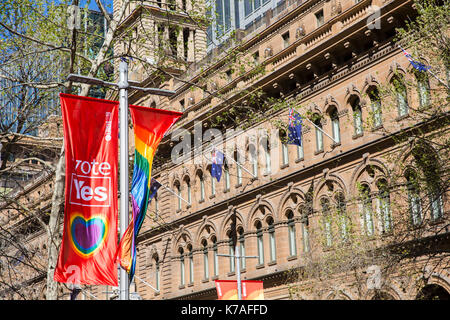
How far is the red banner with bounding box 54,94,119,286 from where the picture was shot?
12562 millimetres

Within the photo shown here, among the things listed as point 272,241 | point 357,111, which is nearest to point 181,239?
point 272,241

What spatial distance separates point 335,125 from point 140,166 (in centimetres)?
2442

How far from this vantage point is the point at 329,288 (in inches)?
1201

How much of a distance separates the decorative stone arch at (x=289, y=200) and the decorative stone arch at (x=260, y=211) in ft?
Answer: 2.24

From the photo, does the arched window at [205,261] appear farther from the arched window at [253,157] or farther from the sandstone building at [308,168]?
the arched window at [253,157]

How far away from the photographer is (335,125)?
3722 centimetres

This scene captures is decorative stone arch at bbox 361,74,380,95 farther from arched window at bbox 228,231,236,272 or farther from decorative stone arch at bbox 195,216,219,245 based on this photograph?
decorative stone arch at bbox 195,216,219,245

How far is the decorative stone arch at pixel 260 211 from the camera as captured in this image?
41.1 meters

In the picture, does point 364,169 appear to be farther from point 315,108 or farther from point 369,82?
point 315,108

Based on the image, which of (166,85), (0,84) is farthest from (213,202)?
(0,84)

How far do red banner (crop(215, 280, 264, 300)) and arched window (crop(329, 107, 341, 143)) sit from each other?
8.03 meters

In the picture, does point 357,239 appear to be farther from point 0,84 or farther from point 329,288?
point 0,84

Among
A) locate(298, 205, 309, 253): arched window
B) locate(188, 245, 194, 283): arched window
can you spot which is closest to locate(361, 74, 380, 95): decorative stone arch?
locate(298, 205, 309, 253): arched window
